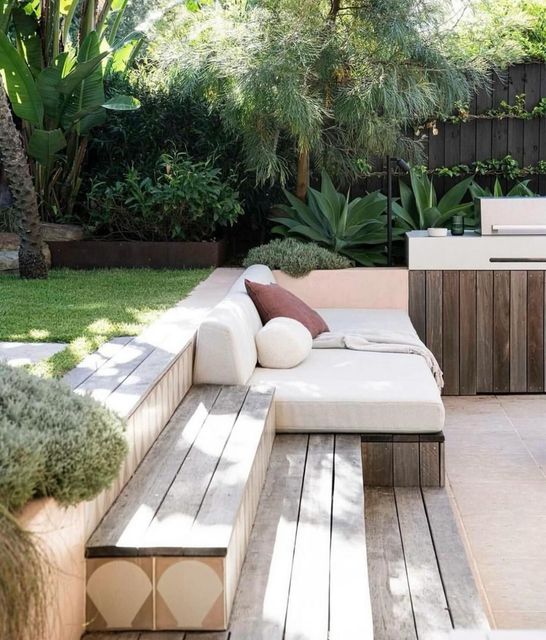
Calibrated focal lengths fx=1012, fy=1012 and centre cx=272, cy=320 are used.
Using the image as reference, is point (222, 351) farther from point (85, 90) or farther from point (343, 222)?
point (85, 90)

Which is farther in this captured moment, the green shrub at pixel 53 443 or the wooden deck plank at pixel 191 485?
the wooden deck plank at pixel 191 485

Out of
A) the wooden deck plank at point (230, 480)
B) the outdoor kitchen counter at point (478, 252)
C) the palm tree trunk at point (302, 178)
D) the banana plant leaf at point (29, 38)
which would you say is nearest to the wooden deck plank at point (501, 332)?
the outdoor kitchen counter at point (478, 252)

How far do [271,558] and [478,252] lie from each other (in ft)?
15.0

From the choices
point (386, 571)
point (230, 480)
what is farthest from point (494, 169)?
point (230, 480)

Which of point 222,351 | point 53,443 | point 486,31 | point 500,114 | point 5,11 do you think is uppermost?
point 5,11

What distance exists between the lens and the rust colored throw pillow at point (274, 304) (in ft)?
18.2

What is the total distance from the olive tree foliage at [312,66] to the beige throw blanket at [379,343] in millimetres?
1682

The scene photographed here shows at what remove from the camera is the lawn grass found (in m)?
4.83

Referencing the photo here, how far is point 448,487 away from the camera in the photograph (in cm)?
487

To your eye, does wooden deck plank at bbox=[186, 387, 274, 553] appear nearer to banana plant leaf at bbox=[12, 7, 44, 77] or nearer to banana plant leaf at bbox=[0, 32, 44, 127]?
banana plant leaf at bbox=[0, 32, 44, 127]

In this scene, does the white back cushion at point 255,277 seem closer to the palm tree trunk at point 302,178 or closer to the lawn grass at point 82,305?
the lawn grass at point 82,305

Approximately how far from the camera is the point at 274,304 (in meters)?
5.57

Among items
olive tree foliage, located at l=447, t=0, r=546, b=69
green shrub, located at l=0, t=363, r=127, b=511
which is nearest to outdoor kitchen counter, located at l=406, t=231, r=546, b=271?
olive tree foliage, located at l=447, t=0, r=546, b=69

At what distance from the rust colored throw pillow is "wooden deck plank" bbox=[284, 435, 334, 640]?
1581 millimetres
